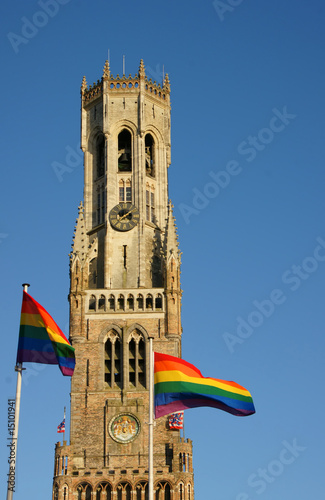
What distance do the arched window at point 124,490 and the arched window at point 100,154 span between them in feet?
105

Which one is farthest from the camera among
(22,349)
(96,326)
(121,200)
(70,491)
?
(121,200)

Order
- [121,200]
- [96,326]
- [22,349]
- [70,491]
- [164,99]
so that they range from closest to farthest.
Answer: [22,349]
[70,491]
[96,326]
[121,200]
[164,99]

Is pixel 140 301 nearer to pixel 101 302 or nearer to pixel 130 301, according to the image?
pixel 130 301

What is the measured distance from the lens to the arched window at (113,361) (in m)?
80.6

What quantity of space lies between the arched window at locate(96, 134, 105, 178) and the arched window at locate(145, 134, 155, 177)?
4.56m

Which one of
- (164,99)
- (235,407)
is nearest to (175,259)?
(164,99)

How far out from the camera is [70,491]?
2911 inches

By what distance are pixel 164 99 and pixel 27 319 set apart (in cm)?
5504

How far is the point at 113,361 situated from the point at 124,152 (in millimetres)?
23162

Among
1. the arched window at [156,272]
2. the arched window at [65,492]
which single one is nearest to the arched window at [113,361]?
the arched window at [156,272]

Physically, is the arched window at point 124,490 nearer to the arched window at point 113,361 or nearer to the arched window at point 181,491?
the arched window at point 181,491

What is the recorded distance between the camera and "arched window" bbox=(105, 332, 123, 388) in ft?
264

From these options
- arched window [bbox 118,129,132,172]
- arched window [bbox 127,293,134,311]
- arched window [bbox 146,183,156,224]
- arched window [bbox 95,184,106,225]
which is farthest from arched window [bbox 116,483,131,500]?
arched window [bbox 118,129,132,172]

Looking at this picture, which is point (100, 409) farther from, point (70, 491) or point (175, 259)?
point (175, 259)
